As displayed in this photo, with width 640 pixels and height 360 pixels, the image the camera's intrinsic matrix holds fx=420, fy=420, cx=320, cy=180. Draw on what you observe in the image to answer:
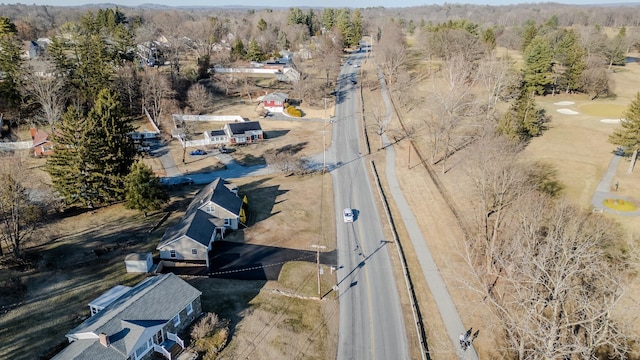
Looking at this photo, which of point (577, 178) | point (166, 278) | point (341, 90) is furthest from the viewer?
point (341, 90)

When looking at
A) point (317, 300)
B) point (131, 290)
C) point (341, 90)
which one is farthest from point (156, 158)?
point (341, 90)

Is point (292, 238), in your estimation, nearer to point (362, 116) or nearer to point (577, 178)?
point (577, 178)

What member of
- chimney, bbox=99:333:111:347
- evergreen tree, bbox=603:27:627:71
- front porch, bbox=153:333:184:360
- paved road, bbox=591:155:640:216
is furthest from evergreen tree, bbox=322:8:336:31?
chimney, bbox=99:333:111:347

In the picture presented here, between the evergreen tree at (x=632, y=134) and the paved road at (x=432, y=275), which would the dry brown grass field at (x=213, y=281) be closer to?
the paved road at (x=432, y=275)

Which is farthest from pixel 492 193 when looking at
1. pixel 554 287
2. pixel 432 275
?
pixel 554 287

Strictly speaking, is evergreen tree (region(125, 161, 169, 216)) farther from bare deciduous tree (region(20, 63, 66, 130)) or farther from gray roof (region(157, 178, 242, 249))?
bare deciduous tree (region(20, 63, 66, 130))

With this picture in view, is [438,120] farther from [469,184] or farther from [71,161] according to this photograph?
[71,161]
